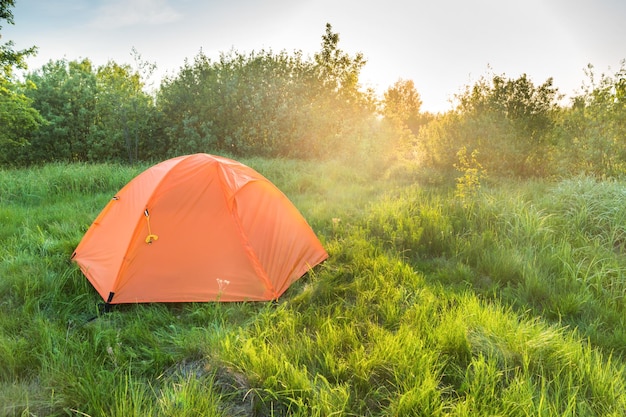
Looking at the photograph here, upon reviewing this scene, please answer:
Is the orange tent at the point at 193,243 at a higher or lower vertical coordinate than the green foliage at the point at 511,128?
lower

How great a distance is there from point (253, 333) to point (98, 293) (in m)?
1.81

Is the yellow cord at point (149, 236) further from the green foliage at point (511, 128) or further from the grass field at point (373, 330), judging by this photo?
the green foliage at point (511, 128)

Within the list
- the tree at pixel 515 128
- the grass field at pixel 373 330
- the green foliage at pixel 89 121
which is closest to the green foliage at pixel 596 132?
the tree at pixel 515 128

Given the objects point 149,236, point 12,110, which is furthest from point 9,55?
point 149,236

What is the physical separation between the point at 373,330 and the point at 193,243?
185 centimetres

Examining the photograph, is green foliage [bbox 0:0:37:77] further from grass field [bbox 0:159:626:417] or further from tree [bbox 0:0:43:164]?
grass field [bbox 0:159:626:417]

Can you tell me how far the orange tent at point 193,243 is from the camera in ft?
10.2

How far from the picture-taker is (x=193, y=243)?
10.6ft

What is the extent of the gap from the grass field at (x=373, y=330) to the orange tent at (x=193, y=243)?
0.54ft

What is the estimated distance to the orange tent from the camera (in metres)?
3.11

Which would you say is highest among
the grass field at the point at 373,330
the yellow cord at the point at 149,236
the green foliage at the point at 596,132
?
the green foliage at the point at 596,132

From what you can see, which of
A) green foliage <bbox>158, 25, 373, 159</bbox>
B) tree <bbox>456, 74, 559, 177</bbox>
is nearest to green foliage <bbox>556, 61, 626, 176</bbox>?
tree <bbox>456, 74, 559, 177</bbox>

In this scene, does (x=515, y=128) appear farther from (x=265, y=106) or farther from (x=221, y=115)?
(x=221, y=115)

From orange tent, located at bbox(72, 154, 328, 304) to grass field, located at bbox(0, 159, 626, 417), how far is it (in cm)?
17
